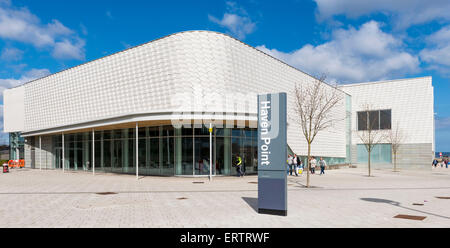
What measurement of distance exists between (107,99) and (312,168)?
17.8 m

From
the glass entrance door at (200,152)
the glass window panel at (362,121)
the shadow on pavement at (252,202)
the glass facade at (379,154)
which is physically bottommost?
the glass facade at (379,154)

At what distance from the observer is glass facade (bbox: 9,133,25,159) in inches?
1622

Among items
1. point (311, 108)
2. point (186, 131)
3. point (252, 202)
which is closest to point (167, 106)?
point (186, 131)

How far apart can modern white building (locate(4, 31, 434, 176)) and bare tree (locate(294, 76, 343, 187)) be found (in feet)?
3.47

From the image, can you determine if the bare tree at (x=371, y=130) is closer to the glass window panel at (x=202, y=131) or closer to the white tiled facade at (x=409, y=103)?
the white tiled facade at (x=409, y=103)

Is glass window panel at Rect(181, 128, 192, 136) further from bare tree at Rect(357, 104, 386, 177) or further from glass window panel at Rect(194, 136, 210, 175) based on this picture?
bare tree at Rect(357, 104, 386, 177)

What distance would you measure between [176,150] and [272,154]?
1493 centimetres

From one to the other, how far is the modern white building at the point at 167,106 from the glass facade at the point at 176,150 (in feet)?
0.22

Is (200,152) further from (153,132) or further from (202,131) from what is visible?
(153,132)

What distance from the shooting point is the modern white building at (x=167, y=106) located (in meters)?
22.9

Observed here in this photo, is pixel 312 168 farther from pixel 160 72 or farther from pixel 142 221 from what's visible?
pixel 142 221

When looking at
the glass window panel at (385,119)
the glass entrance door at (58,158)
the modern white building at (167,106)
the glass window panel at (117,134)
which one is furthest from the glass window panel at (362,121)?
the glass entrance door at (58,158)

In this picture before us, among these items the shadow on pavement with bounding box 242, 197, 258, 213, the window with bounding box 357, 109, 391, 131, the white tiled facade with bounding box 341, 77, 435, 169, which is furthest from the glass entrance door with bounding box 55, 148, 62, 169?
the white tiled facade with bounding box 341, 77, 435, 169

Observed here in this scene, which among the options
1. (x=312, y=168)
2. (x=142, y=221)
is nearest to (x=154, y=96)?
(x=312, y=168)
